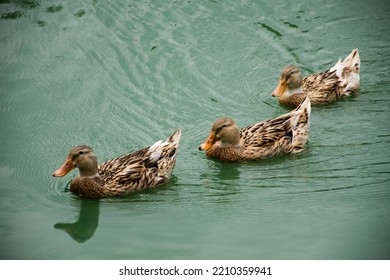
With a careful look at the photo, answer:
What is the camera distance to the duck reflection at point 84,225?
7.77 meters

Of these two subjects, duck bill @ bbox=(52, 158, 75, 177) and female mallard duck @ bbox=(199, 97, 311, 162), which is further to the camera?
female mallard duck @ bbox=(199, 97, 311, 162)

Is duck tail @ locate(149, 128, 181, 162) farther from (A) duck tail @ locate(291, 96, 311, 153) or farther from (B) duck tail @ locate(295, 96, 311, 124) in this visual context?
(B) duck tail @ locate(295, 96, 311, 124)

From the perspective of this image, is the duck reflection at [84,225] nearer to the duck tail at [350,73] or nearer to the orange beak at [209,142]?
the orange beak at [209,142]

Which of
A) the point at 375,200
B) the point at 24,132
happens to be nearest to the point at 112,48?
the point at 24,132

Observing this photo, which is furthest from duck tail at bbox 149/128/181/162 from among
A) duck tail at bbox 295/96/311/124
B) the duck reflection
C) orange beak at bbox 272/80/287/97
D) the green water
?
orange beak at bbox 272/80/287/97

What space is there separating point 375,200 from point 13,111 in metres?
5.59

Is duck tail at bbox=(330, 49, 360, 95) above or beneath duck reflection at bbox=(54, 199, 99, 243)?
above

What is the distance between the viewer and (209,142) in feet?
30.1

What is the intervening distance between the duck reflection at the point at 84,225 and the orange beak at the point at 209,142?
1.65 meters

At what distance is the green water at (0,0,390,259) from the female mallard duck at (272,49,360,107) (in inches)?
7.4

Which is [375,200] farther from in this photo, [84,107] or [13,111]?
[13,111]

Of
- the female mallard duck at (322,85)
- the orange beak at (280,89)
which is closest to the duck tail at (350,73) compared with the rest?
the female mallard duck at (322,85)

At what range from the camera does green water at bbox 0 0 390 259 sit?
24.7 ft

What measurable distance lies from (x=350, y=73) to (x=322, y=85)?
48 centimetres
